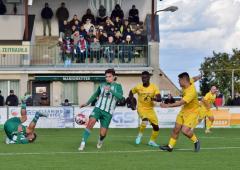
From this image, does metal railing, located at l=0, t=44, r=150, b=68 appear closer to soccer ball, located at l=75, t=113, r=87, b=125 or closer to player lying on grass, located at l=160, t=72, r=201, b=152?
soccer ball, located at l=75, t=113, r=87, b=125

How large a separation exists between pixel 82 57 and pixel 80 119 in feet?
27.1

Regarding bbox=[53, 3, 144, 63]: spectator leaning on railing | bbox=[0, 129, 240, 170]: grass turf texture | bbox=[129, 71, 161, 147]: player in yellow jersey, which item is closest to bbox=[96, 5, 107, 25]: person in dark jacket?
bbox=[53, 3, 144, 63]: spectator leaning on railing

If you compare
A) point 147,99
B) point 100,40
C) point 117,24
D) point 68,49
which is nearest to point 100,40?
point 100,40

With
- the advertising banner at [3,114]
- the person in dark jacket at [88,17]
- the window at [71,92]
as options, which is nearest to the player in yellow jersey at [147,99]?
the advertising banner at [3,114]

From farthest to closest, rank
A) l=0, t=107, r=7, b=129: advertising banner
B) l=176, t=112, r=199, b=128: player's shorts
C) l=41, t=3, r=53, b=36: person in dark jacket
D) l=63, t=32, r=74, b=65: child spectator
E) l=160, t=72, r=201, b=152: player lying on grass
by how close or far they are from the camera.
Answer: l=41, t=3, r=53, b=36: person in dark jacket
l=63, t=32, r=74, b=65: child spectator
l=0, t=107, r=7, b=129: advertising banner
l=176, t=112, r=199, b=128: player's shorts
l=160, t=72, r=201, b=152: player lying on grass

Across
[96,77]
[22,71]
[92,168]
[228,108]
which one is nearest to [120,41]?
[96,77]

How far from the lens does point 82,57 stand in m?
39.5

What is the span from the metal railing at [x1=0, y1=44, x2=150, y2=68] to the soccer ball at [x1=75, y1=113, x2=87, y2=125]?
7476 mm

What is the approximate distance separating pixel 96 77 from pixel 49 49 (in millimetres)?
3144

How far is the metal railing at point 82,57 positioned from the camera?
39062 mm

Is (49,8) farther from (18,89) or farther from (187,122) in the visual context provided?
(187,122)

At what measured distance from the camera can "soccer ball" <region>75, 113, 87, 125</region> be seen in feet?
104

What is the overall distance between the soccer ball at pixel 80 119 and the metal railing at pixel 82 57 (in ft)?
24.5

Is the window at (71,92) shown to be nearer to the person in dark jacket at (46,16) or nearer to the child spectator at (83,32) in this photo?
the child spectator at (83,32)
